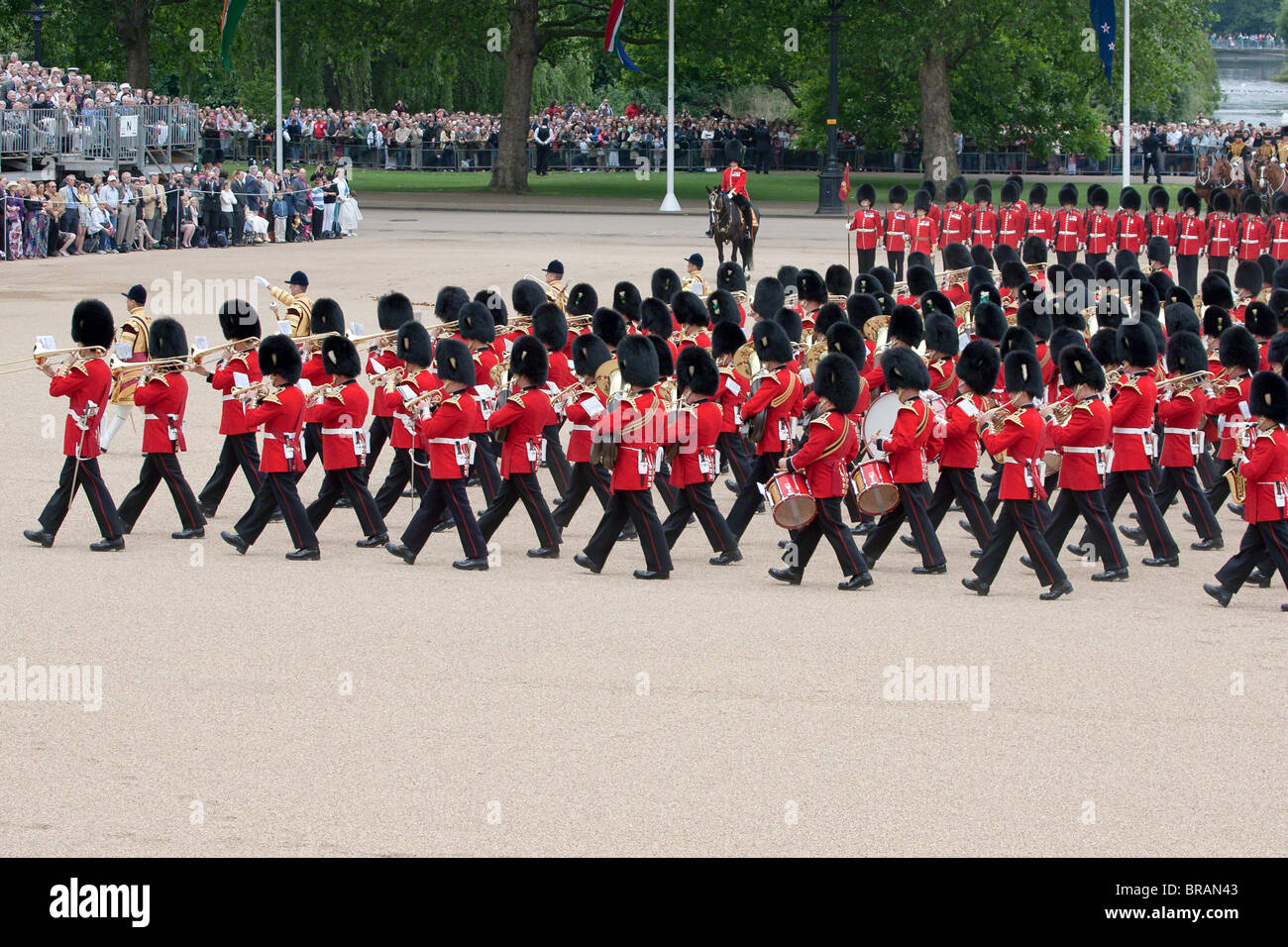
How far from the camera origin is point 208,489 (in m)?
11.6

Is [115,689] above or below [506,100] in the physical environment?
below

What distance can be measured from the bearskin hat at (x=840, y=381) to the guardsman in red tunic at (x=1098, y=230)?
42.8 ft

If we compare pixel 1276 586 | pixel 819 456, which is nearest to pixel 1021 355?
pixel 819 456

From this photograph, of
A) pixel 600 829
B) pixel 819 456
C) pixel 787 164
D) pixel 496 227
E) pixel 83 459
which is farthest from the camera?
pixel 787 164

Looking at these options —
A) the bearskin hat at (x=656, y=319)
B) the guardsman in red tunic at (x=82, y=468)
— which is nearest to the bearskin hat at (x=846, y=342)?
the bearskin hat at (x=656, y=319)

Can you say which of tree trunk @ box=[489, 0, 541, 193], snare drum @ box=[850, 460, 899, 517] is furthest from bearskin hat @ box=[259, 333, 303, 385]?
tree trunk @ box=[489, 0, 541, 193]

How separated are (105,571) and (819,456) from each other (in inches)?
154

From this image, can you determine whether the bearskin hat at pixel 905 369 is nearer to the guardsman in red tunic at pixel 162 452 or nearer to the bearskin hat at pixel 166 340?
the guardsman in red tunic at pixel 162 452

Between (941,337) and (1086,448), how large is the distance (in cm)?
196

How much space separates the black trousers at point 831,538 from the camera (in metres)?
9.88

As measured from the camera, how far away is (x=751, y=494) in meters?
11.1

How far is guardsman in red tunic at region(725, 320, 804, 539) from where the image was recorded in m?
11.0

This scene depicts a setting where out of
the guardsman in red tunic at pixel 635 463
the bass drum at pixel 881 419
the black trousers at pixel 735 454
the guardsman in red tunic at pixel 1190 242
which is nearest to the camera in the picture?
the guardsman in red tunic at pixel 635 463

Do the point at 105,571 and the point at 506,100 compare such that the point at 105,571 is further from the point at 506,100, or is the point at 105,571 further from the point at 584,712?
the point at 506,100
